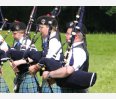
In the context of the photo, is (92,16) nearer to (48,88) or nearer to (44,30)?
(44,30)

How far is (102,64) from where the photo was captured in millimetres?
12492

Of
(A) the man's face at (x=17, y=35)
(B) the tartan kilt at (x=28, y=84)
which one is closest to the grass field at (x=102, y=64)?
(A) the man's face at (x=17, y=35)

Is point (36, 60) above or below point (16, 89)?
above

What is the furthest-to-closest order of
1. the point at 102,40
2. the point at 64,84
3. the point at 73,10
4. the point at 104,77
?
the point at 73,10 < the point at 102,40 < the point at 104,77 < the point at 64,84

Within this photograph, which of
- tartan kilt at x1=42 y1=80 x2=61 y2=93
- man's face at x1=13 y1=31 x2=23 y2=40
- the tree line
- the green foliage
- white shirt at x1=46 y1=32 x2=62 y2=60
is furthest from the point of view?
the tree line

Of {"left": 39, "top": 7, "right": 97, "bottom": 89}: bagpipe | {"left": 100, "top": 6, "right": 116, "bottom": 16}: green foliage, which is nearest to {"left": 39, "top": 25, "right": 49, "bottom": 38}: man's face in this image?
{"left": 39, "top": 7, "right": 97, "bottom": 89}: bagpipe

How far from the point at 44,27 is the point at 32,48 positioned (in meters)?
0.39

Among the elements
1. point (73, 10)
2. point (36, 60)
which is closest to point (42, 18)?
point (36, 60)

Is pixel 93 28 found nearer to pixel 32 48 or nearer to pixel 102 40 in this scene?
pixel 102 40

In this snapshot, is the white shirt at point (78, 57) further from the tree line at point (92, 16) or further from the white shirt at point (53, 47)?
the tree line at point (92, 16)

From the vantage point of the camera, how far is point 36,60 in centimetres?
516

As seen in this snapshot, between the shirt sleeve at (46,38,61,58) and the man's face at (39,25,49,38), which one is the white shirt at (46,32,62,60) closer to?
the shirt sleeve at (46,38,61,58)

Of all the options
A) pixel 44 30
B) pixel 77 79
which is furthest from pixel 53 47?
pixel 77 79

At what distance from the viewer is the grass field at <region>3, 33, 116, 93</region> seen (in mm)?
8747
